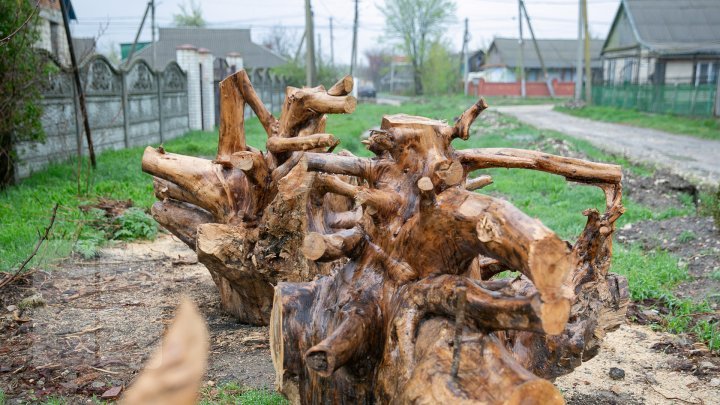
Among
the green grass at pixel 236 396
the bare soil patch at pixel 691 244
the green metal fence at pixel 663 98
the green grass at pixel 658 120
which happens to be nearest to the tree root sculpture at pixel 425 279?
the green grass at pixel 236 396

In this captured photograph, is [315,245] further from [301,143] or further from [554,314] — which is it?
[301,143]

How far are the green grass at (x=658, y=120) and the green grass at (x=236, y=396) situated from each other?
17.7 metres

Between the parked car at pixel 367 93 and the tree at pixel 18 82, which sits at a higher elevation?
the tree at pixel 18 82

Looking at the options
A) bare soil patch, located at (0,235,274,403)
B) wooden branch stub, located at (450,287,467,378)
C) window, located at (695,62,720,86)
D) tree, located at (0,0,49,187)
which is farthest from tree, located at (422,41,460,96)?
wooden branch stub, located at (450,287,467,378)

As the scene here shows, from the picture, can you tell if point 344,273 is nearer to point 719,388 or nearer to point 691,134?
point 719,388

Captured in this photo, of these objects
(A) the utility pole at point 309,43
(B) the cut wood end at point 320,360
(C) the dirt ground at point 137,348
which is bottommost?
(C) the dirt ground at point 137,348

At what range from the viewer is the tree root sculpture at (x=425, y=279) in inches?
103

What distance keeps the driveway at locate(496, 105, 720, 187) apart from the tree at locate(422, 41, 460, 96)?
106 feet

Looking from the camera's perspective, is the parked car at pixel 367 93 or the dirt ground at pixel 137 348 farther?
the parked car at pixel 367 93

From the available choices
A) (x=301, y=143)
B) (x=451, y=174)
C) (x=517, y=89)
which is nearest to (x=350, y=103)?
(x=301, y=143)

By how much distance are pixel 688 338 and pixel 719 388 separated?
82 cm

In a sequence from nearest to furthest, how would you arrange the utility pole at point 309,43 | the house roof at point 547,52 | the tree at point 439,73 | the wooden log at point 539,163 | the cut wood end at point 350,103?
the wooden log at point 539,163
the cut wood end at point 350,103
the utility pole at point 309,43
the tree at point 439,73
the house roof at point 547,52

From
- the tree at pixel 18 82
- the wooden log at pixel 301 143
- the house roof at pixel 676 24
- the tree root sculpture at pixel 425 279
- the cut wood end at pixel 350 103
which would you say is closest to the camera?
the tree root sculpture at pixel 425 279

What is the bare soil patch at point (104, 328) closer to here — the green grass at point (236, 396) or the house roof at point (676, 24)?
the green grass at point (236, 396)
